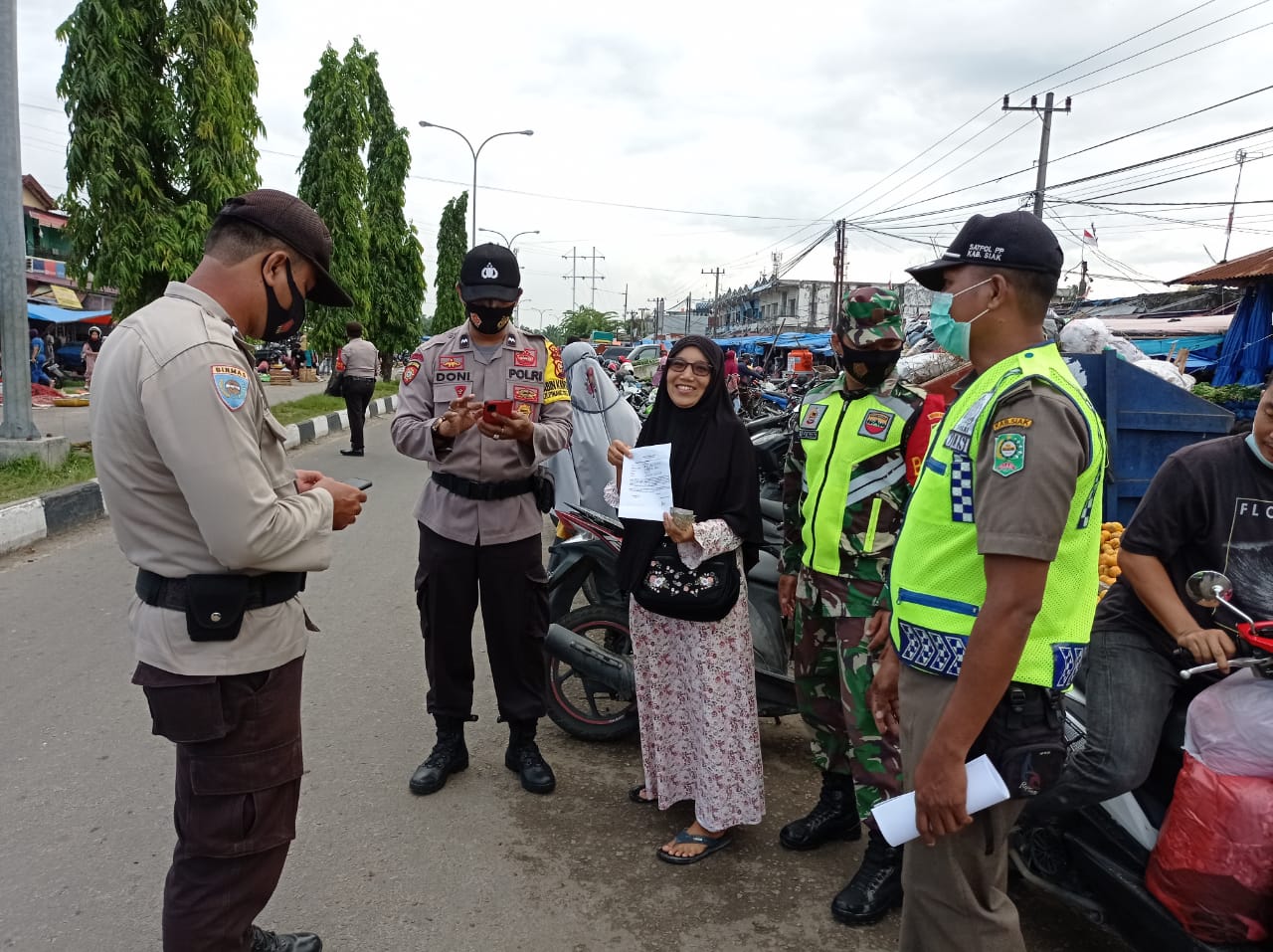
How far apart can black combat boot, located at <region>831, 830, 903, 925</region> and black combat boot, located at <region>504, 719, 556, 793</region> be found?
1.13 meters

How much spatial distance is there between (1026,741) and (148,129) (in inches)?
463

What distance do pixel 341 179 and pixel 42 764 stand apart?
19085 mm

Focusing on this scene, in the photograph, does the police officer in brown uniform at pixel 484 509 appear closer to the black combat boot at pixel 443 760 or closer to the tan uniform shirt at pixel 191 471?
the black combat boot at pixel 443 760

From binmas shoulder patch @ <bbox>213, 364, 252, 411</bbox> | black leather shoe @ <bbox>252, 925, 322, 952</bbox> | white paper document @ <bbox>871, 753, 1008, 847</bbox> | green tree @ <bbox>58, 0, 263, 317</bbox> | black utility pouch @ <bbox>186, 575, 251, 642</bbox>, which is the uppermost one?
green tree @ <bbox>58, 0, 263, 317</bbox>

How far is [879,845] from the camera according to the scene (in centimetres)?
264

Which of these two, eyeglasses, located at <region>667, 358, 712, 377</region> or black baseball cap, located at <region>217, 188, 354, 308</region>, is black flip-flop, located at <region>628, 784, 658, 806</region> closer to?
eyeglasses, located at <region>667, 358, 712, 377</region>

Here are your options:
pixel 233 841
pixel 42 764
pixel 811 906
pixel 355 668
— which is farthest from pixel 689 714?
pixel 42 764

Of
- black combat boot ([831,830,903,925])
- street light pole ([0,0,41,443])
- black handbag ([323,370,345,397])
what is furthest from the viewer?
black handbag ([323,370,345,397])

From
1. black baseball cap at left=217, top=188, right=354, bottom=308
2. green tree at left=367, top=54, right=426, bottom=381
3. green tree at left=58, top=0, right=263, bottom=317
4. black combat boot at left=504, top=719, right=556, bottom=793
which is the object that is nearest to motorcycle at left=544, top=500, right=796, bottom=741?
black combat boot at left=504, top=719, right=556, bottom=793

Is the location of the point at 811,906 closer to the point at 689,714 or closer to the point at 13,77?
the point at 689,714

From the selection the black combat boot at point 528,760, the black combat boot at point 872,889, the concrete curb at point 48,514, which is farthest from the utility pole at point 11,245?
the black combat boot at point 872,889

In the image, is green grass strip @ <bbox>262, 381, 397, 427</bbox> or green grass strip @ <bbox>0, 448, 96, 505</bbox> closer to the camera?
green grass strip @ <bbox>0, 448, 96, 505</bbox>

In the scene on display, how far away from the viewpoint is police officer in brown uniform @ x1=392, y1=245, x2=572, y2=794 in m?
3.17

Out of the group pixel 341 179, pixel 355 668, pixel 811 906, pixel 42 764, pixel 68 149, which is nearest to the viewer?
pixel 811 906
